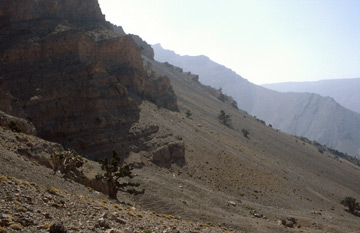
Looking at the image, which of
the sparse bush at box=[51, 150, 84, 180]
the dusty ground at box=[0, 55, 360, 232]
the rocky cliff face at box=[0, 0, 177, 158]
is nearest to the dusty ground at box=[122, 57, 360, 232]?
the dusty ground at box=[0, 55, 360, 232]

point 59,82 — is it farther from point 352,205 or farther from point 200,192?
point 352,205

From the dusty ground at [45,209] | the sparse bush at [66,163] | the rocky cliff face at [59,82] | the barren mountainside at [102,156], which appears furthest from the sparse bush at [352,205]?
the sparse bush at [66,163]

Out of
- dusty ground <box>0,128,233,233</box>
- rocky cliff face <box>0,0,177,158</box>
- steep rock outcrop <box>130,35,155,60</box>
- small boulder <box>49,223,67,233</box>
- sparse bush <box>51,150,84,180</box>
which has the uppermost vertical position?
steep rock outcrop <box>130,35,155,60</box>

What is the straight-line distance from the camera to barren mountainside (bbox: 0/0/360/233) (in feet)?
45.5

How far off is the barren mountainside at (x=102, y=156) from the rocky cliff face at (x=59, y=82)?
0.12 meters

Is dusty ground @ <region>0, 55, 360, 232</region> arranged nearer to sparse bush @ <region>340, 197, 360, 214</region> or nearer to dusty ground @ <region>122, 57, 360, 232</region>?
dusty ground @ <region>122, 57, 360, 232</region>

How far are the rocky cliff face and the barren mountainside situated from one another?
0.38ft

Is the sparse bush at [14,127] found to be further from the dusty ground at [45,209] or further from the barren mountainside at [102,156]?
the dusty ground at [45,209]

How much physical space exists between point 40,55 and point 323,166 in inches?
2448

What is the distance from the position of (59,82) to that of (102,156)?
992 cm

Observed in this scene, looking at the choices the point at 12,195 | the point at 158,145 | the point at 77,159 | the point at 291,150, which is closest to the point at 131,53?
the point at 158,145

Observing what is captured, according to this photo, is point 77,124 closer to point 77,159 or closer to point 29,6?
point 77,159

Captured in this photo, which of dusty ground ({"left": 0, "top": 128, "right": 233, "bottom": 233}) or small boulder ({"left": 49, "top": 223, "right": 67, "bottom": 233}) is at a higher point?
small boulder ({"left": 49, "top": 223, "right": 67, "bottom": 233})

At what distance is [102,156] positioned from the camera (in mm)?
30312
